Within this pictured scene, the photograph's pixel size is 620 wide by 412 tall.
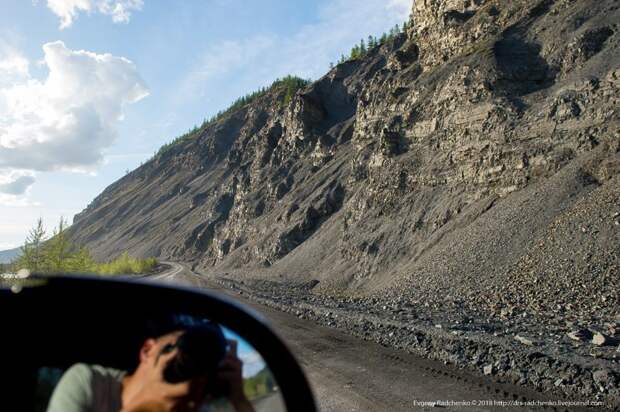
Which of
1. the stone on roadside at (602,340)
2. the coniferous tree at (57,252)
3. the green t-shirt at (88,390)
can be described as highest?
the coniferous tree at (57,252)

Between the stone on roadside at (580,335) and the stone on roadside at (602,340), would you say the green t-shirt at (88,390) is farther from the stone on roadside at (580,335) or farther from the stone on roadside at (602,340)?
the stone on roadside at (580,335)

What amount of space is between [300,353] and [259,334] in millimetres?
9583

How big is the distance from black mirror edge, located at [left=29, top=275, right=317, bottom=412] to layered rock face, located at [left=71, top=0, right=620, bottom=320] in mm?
14385

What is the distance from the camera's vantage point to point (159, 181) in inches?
6294

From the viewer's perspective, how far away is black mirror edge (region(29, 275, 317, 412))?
1.82 m

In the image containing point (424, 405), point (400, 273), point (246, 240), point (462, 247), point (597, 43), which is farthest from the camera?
point (246, 240)

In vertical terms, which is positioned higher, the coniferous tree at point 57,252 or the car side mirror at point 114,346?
the coniferous tree at point 57,252

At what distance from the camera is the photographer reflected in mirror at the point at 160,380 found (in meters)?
1.62

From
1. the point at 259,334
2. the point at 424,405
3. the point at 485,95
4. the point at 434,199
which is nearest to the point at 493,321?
the point at 424,405

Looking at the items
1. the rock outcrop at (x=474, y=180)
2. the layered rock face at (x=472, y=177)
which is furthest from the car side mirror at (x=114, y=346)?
the layered rock face at (x=472, y=177)

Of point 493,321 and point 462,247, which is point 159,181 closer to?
point 462,247

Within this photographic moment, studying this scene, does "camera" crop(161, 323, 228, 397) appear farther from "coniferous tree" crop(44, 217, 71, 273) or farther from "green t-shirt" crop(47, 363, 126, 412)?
"coniferous tree" crop(44, 217, 71, 273)

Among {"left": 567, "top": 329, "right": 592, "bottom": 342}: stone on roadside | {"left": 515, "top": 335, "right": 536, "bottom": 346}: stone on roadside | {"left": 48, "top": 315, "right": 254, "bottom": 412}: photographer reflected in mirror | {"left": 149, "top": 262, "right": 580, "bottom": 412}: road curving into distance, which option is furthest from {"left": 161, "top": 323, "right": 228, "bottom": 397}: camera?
{"left": 567, "top": 329, "right": 592, "bottom": 342}: stone on roadside

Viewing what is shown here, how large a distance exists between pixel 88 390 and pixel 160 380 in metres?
0.24
